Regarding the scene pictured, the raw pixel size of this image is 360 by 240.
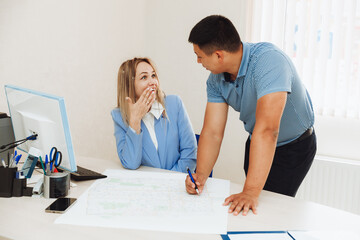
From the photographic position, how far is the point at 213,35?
1405 millimetres

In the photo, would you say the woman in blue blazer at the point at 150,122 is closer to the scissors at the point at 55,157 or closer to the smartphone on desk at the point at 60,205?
the scissors at the point at 55,157

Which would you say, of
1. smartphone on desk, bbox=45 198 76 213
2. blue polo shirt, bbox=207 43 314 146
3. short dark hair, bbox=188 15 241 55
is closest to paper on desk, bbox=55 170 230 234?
smartphone on desk, bbox=45 198 76 213

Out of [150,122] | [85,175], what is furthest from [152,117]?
[85,175]

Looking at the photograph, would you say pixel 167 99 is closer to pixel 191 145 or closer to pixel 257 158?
pixel 191 145

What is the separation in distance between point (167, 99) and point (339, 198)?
145 centimetres

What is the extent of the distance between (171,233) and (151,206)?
19 centimetres

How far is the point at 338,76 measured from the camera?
2588 mm

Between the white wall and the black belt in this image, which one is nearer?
the black belt

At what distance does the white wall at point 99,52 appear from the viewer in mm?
2178

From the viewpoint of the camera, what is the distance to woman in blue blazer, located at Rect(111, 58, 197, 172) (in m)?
1.82

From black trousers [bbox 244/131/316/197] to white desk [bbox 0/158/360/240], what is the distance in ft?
1.44

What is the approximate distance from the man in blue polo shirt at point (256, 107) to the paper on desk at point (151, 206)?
64 mm

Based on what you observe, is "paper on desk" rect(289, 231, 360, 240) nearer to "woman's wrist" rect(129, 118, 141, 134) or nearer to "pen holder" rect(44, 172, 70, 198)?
"pen holder" rect(44, 172, 70, 198)

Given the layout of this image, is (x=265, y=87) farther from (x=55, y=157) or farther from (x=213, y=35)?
(x=55, y=157)
